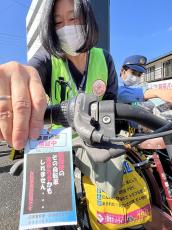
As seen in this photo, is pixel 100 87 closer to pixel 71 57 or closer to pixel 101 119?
pixel 71 57

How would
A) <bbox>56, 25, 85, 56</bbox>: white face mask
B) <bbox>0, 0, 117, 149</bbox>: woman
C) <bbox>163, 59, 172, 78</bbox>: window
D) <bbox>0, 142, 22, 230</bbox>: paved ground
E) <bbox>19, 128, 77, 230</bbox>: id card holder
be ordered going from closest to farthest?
<bbox>19, 128, 77, 230</bbox>: id card holder → <bbox>0, 0, 117, 149</bbox>: woman → <bbox>56, 25, 85, 56</bbox>: white face mask → <bbox>0, 142, 22, 230</bbox>: paved ground → <bbox>163, 59, 172, 78</bbox>: window

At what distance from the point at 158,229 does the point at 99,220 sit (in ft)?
1.44

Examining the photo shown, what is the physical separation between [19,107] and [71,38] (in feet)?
2.74

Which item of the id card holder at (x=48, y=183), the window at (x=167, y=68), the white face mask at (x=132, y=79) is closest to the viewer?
the id card holder at (x=48, y=183)

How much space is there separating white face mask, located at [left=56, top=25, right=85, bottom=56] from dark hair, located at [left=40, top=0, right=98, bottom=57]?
0.09ft

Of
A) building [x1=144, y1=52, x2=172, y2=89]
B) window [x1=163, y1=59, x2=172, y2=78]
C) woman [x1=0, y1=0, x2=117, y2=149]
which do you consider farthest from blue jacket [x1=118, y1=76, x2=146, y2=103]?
window [x1=163, y1=59, x2=172, y2=78]

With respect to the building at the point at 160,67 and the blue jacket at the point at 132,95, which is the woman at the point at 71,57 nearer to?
the blue jacket at the point at 132,95

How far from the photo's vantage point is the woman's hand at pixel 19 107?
0.61 metres

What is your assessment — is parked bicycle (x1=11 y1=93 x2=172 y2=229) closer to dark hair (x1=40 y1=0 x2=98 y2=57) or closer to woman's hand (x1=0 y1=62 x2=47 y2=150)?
woman's hand (x1=0 y1=62 x2=47 y2=150)

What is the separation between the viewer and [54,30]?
4.27ft

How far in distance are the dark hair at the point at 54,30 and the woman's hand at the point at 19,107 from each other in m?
0.62

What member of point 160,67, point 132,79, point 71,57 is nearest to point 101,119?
point 71,57

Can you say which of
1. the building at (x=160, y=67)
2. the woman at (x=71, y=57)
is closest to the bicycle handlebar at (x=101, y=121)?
the woman at (x=71, y=57)

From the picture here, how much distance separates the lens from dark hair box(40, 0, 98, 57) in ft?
4.12
